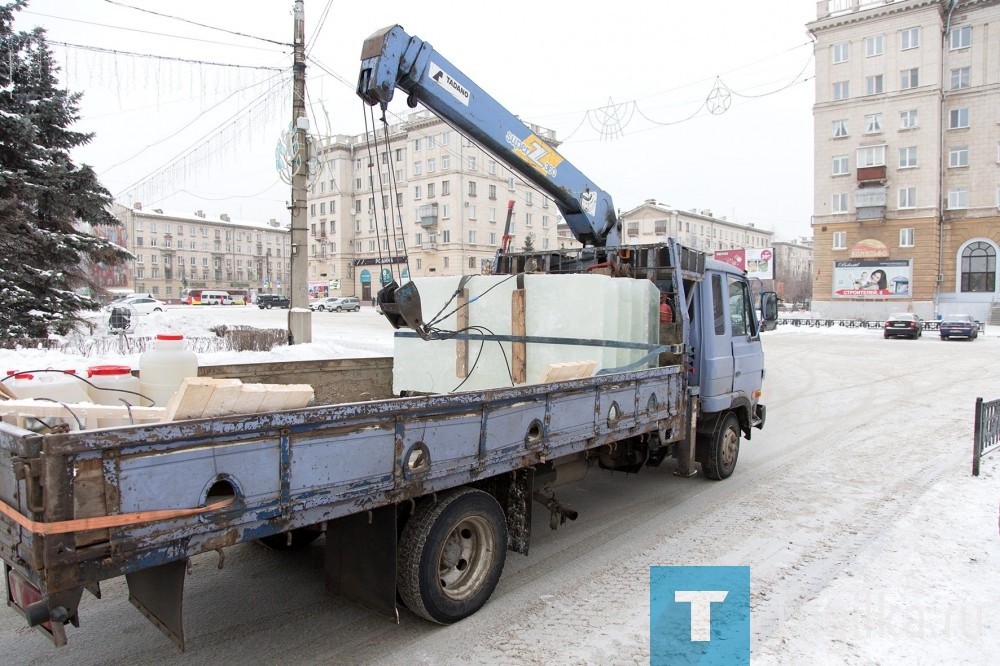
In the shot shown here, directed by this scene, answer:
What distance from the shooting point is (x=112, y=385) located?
13.7 feet

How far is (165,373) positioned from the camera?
13.7ft

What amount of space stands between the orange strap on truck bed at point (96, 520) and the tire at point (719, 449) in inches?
219

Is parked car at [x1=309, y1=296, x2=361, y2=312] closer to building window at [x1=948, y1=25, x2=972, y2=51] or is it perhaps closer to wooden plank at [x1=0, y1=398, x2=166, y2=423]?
building window at [x1=948, y1=25, x2=972, y2=51]

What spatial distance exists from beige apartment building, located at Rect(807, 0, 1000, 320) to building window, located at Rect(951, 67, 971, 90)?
2.8 inches

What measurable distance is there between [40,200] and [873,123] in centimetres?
5204

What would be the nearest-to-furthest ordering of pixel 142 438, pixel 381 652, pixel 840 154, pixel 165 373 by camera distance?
pixel 142 438 → pixel 381 652 → pixel 165 373 → pixel 840 154

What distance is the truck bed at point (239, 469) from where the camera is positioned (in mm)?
2324

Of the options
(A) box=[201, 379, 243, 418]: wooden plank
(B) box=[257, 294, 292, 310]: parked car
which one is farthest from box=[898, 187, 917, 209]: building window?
(A) box=[201, 379, 243, 418]: wooden plank

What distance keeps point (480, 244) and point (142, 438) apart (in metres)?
67.5

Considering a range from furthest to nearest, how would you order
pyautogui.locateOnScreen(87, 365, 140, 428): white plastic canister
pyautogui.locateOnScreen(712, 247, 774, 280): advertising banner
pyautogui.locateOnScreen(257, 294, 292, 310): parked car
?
pyautogui.locateOnScreen(257, 294, 292, 310): parked car
pyautogui.locateOnScreen(712, 247, 774, 280): advertising banner
pyautogui.locateOnScreen(87, 365, 140, 428): white plastic canister

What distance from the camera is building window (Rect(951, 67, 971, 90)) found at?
45750mm

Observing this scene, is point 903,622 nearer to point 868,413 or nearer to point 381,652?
point 381,652

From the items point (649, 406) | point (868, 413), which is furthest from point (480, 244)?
point (649, 406)

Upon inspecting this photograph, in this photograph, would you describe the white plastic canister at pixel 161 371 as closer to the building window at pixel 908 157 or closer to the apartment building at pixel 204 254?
the building window at pixel 908 157
